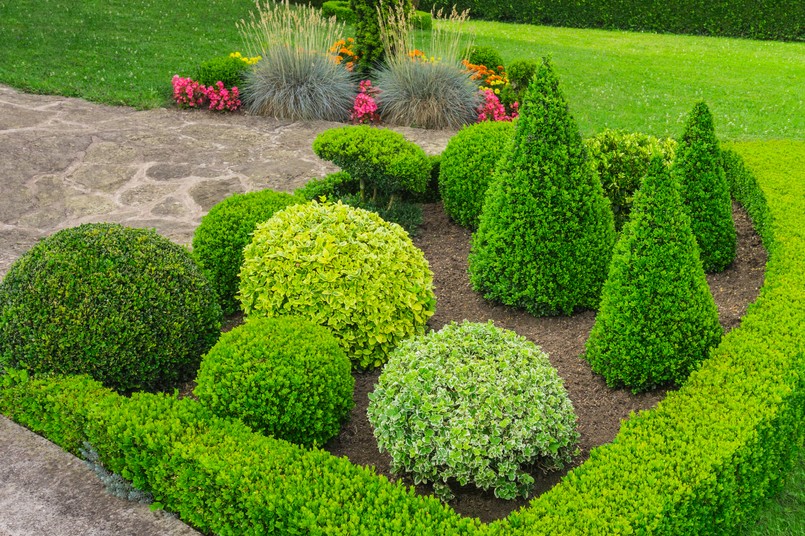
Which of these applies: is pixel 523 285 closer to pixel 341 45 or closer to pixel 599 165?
pixel 599 165

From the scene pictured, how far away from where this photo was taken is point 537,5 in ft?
85.8

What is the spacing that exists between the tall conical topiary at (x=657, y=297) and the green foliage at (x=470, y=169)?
2682mm

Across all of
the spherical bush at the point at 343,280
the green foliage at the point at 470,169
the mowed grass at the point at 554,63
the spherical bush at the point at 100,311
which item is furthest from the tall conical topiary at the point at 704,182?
the spherical bush at the point at 100,311

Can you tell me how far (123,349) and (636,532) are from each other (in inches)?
137

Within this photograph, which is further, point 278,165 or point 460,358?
point 278,165

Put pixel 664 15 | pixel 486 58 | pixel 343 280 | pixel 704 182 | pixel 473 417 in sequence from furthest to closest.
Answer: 1. pixel 664 15
2. pixel 486 58
3. pixel 704 182
4. pixel 343 280
5. pixel 473 417

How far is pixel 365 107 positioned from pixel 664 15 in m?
16.1

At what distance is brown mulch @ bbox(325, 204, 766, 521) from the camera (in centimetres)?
479

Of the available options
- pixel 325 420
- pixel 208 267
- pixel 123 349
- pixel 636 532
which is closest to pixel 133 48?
pixel 208 267

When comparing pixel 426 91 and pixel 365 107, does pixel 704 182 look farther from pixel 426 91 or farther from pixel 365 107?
pixel 365 107

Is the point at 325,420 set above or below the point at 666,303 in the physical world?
below

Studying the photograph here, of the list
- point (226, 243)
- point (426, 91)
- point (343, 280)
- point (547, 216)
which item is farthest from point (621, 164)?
point (426, 91)

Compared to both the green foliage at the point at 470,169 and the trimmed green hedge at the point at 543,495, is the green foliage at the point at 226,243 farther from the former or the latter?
the green foliage at the point at 470,169

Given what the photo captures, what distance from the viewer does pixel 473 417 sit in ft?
14.3
